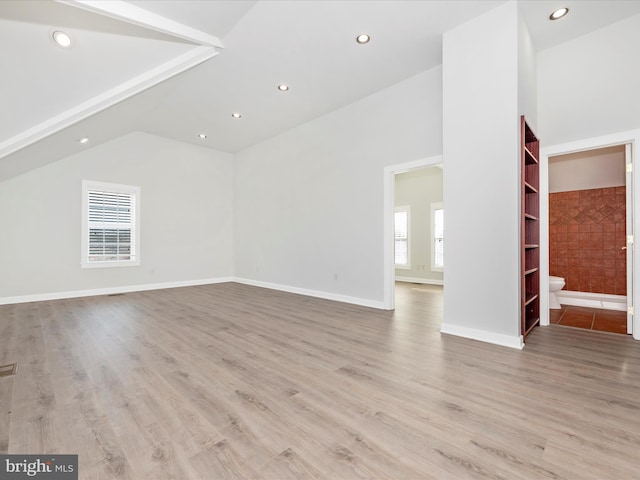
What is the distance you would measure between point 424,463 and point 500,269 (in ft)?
7.11

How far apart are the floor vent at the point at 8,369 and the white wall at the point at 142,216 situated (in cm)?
349

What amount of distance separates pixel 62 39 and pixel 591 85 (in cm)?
534

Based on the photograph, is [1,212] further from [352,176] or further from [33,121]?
[352,176]

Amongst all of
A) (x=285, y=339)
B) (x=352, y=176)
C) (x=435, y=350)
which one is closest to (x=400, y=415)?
(x=435, y=350)

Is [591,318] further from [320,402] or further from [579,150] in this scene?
[320,402]

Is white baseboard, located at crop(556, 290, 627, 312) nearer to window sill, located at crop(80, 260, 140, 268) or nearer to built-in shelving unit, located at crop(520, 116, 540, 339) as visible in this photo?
built-in shelving unit, located at crop(520, 116, 540, 339)

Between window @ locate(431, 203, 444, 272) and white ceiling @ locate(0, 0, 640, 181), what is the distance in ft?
12.1

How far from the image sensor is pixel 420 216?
24.5 ft

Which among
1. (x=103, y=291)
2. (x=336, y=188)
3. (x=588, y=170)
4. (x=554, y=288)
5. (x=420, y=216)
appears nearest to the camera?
(x=554, y=288)

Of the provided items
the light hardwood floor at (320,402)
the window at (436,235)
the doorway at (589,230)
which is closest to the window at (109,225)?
the light hardwood floor at (320,402)

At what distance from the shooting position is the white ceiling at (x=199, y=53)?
2.71 m

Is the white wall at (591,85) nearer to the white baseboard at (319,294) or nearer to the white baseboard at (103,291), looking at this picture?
the white baseboard at (319,294)

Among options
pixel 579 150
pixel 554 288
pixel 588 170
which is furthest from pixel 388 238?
pixel 588 170

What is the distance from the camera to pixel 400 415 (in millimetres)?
1739
